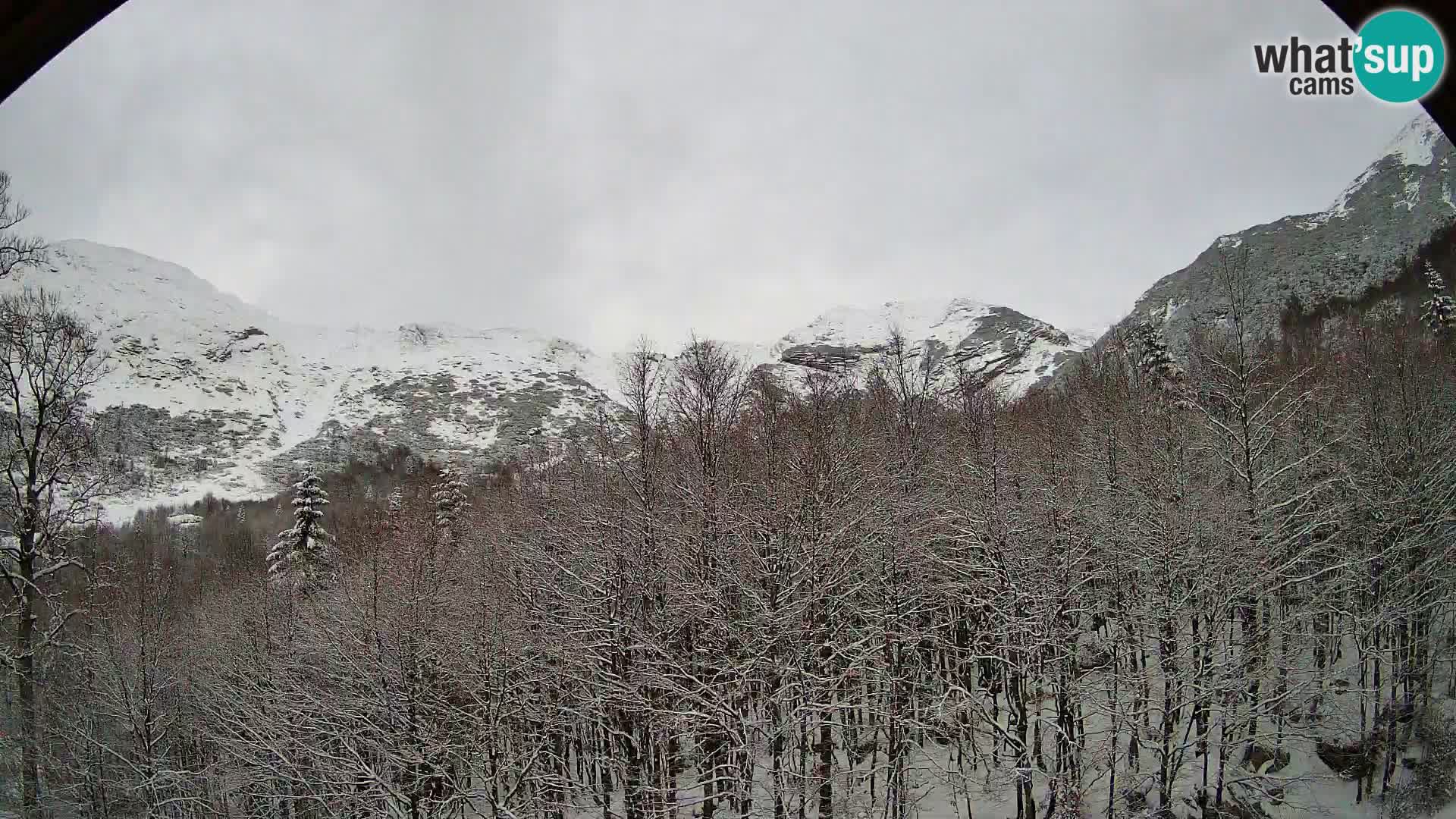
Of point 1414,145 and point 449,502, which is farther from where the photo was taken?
point 1414,145

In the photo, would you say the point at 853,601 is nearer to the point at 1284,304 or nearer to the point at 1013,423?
the point at 1013,423

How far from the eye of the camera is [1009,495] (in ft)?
59.2

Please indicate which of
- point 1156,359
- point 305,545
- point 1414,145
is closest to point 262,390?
point 305,545

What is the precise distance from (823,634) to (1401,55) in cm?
1495

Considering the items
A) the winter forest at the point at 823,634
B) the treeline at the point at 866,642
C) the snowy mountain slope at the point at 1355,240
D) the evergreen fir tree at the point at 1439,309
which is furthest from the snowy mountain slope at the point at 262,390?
the evergreen fir tree at the point at 1439,309

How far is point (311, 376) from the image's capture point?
14300cm

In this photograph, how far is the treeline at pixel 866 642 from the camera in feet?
47.1

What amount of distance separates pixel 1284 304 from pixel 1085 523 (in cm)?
4168

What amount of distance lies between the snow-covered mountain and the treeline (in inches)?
1800

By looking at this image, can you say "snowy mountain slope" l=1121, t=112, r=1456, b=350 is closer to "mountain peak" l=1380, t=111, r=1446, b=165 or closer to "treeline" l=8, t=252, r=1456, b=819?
"mountain peak" l=1380, t=111, r=1446, b=165

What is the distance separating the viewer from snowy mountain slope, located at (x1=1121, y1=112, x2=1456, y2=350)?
145 ft

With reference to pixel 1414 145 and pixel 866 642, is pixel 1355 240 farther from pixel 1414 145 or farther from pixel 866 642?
pixel 866 642

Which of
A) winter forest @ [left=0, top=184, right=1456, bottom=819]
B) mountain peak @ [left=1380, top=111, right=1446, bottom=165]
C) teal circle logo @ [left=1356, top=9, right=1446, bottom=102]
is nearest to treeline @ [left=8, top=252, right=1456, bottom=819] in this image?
winter forest @ [left=0, top=184, right=1456, bottom=819]

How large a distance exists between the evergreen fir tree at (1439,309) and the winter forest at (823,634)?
30.4ft
